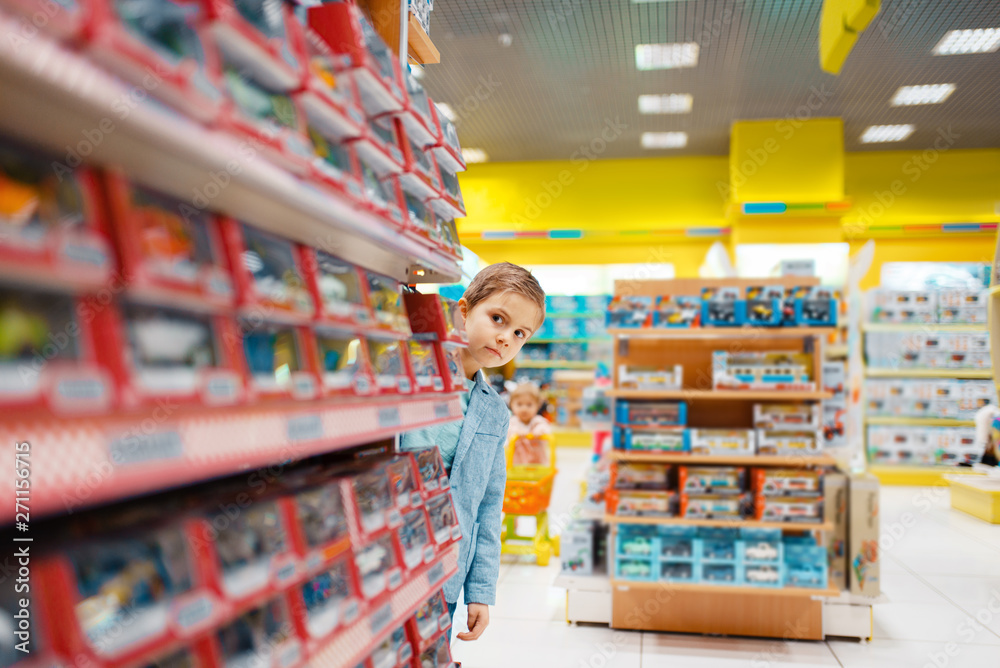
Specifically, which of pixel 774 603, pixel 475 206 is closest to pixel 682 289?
pixel 774 603

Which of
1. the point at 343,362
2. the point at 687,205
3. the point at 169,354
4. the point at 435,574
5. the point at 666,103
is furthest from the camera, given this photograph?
the point at 687,205

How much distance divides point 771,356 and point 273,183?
10.8ft

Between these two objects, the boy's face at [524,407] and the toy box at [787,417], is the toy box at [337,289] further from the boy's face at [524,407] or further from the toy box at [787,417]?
the boy's face at [524,407]

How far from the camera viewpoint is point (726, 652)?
328 cm

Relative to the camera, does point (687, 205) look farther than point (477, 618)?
Yes

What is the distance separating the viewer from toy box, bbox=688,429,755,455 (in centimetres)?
346

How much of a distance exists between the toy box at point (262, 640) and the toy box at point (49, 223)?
1.52 ft

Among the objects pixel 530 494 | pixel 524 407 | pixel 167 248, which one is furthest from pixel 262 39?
pixel 524 407

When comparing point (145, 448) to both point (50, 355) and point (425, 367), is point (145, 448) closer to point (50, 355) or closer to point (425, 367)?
point (50, 355)

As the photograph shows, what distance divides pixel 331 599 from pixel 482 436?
755 millimetres

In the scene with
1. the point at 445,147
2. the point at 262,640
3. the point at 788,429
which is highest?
the point at 445,147

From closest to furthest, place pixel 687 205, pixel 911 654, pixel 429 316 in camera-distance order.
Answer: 1. pixel 429 316
2. pixel 911 654
3. pixel 687 205

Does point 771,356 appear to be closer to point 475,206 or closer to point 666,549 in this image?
point 666,549

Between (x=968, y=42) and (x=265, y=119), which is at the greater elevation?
(x=968, y=42)
